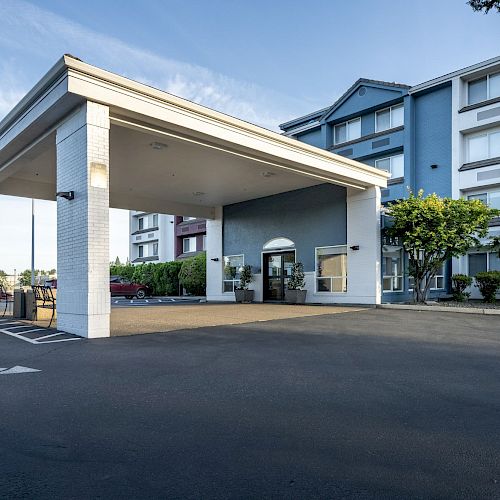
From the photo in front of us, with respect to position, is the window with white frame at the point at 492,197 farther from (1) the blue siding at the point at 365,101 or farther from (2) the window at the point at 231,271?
(2) the window at the point at 231,271

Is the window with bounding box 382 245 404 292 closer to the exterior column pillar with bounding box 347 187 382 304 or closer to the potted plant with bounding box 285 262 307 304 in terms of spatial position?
the exterior column pillar with bounding box 347 187 382 304

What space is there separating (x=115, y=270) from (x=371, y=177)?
27.3 metres

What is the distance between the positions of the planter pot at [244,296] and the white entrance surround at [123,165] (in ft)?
14.1

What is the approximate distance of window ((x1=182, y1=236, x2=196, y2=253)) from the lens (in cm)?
3894

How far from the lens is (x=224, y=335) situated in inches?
330

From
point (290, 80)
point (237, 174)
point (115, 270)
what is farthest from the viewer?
point (115, 270)

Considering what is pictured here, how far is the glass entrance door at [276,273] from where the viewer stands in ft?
62.5

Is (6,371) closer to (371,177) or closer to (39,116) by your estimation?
(39,116)

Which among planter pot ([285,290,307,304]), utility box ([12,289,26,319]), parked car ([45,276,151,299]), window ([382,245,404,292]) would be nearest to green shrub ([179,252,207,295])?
parked car ([45,276,151,299])

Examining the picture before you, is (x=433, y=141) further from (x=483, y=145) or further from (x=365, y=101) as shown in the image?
(x=365, y=101)

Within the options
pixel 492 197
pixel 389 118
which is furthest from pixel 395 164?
pixel 492 197

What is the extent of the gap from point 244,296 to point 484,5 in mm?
14611

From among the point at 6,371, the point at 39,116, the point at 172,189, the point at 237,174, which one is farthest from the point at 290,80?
the point at 6,371

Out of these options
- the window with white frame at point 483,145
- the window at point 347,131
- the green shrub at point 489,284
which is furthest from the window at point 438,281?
the window at point 347,131
